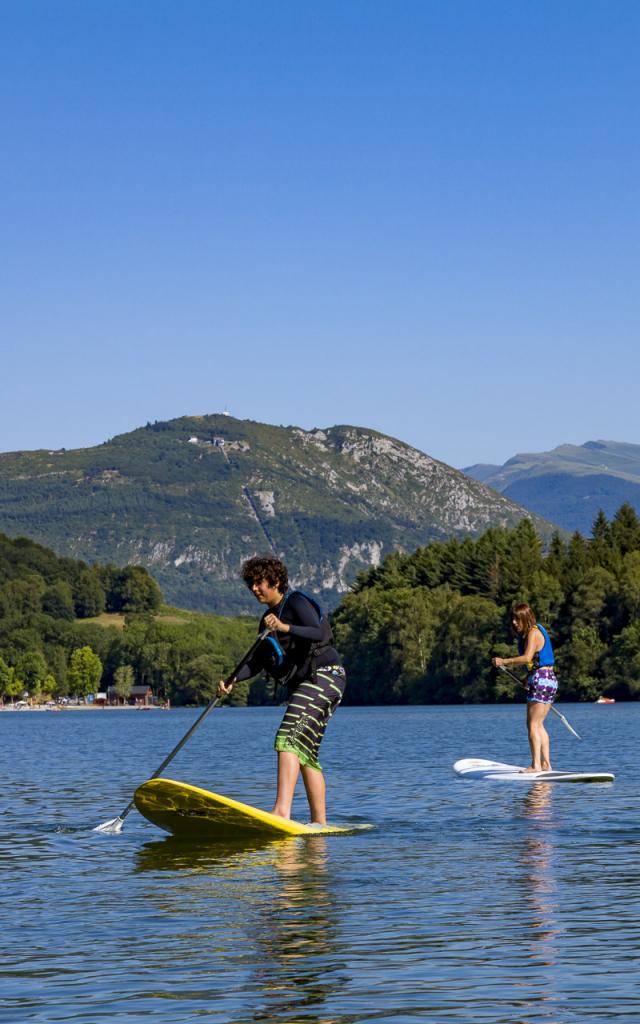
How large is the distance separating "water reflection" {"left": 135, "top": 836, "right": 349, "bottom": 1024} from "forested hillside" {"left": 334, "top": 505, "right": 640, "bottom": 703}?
115m

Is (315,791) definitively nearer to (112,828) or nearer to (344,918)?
(112,828)

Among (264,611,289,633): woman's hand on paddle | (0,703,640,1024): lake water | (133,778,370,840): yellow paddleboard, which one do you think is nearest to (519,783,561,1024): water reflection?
(0,703,640,1024): lake water

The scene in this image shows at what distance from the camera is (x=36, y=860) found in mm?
16547

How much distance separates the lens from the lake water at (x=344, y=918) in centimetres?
926

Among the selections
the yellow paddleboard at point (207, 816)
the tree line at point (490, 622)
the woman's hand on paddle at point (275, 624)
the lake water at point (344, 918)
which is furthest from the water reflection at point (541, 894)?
the tree line at point (490, 622)

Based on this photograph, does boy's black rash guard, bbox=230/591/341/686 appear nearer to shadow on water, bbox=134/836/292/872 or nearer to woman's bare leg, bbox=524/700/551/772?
shadow on water, bbox=134/836/292/872

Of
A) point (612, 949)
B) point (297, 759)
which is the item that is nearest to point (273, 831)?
point (297, 759)

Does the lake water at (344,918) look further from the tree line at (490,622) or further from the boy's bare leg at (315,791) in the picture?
the tree line at (490,622)

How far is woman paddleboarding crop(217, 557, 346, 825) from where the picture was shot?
53.4 ft

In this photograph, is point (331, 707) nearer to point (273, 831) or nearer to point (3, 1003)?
point (273, 831)

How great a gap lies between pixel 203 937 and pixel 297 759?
5.28 m

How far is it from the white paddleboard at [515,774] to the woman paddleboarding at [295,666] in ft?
29.3

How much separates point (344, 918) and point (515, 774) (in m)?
14.4

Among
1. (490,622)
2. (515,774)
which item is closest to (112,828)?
(515,774)
